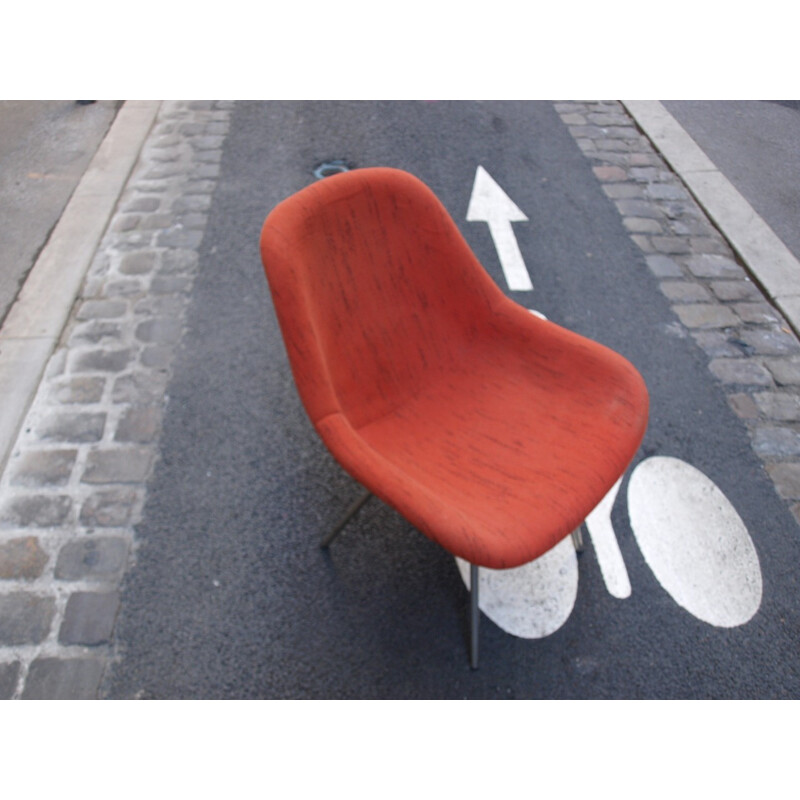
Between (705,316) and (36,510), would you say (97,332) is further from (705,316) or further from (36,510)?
(705,316)

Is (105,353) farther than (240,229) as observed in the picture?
No

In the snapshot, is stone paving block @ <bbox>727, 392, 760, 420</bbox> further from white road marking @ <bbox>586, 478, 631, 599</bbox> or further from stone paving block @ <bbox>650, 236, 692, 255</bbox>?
stone paving block @ <bbox>650, 236, 692, 255</bbox>

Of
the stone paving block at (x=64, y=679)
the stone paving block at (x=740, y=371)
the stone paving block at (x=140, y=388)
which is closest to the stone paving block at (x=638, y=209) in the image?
the stone paving block at (x=740, y=371)

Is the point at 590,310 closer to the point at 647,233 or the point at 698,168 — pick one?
the point at 647,233

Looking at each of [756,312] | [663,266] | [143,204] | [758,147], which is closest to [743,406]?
[756,312]

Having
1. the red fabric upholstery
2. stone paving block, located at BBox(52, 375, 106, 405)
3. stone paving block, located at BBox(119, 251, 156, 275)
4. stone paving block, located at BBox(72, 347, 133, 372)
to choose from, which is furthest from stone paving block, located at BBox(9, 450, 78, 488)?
the red fabric upholstery

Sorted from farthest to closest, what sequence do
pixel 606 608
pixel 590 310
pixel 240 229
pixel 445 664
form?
pixel 240 229, pixel 590 310, pixel 606 608, pixel 445 664

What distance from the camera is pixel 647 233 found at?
3.96 metres

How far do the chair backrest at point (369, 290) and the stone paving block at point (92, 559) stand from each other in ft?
3.66

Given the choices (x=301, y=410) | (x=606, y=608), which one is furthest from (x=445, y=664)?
(x=301, y=410)

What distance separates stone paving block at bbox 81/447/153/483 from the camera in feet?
8.41

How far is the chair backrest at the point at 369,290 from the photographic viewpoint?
5.95ft

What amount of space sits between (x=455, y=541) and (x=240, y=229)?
9.42 ft

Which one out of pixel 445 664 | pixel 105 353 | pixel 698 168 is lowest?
pixel 445 664
